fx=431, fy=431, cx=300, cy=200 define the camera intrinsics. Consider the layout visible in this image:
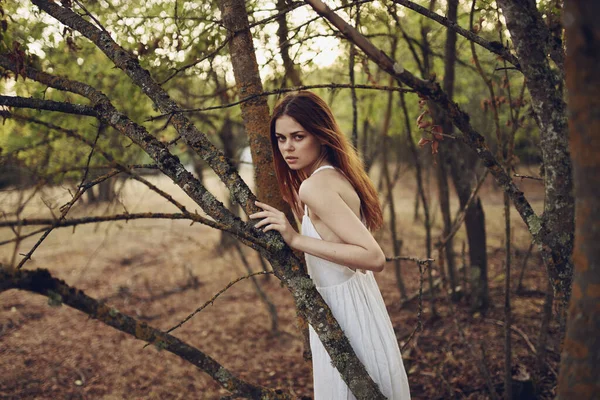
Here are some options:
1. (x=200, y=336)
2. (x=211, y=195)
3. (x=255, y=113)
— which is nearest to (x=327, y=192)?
(x=211, y=195)

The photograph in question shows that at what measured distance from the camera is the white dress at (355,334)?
2031mm

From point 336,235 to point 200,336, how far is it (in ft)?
17.3

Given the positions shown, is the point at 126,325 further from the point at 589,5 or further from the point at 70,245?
the point at 70,245

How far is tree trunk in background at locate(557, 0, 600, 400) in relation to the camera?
838 mm

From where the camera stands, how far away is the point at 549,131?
67.7 inches

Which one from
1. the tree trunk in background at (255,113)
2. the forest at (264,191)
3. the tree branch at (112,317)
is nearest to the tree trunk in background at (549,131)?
the forest at (264,191)

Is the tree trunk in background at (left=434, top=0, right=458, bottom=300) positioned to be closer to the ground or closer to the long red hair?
the ground

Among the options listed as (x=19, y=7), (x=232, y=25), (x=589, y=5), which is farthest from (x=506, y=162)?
(x=19, y=7)

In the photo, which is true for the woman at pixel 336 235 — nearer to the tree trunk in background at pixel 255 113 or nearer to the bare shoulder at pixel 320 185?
the bare shoulder at pixel 320 185

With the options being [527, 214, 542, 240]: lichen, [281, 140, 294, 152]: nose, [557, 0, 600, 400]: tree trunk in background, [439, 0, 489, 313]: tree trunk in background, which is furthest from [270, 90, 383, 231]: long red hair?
[439, 0, 489, 313]: tree trunk in background

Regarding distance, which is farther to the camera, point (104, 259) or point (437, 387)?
point (104, 259)

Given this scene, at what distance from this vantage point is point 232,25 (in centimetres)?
244

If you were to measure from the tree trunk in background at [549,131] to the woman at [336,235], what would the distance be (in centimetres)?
77

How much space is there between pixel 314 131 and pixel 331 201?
458 millimetres
